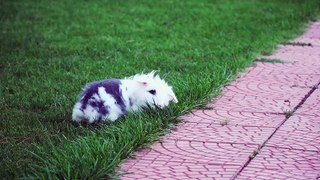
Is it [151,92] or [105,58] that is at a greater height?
[151,92]

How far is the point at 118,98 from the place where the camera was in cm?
655

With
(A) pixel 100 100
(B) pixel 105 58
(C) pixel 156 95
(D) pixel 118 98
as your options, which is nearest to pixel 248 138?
(C) pixel 156 95

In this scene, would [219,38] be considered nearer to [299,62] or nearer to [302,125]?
[299,62]

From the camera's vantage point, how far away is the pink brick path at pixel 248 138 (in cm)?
538

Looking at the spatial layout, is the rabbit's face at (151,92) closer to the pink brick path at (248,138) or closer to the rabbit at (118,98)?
the rabbit at (118,98)

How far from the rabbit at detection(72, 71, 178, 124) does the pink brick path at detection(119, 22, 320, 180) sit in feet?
1.13

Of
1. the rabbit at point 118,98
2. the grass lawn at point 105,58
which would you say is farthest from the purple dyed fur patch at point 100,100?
the grass lawn at point 105,58

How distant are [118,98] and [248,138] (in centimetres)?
119

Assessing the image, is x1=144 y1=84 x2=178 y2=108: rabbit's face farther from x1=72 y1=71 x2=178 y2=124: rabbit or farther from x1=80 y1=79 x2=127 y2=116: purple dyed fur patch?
x1=80 y1=79 x2=127 y2=116: purple dyed fur patch

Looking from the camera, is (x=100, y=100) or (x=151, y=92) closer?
(x=100, y=100)

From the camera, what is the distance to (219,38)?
1064cm

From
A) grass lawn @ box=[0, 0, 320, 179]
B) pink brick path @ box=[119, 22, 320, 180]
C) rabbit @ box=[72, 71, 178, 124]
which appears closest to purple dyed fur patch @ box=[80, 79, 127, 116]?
rabbit @ box=[72, 71, 178, 124]

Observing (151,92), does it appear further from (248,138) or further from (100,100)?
(248,138)

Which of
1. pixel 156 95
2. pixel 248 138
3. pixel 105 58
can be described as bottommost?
pixel 248 138
